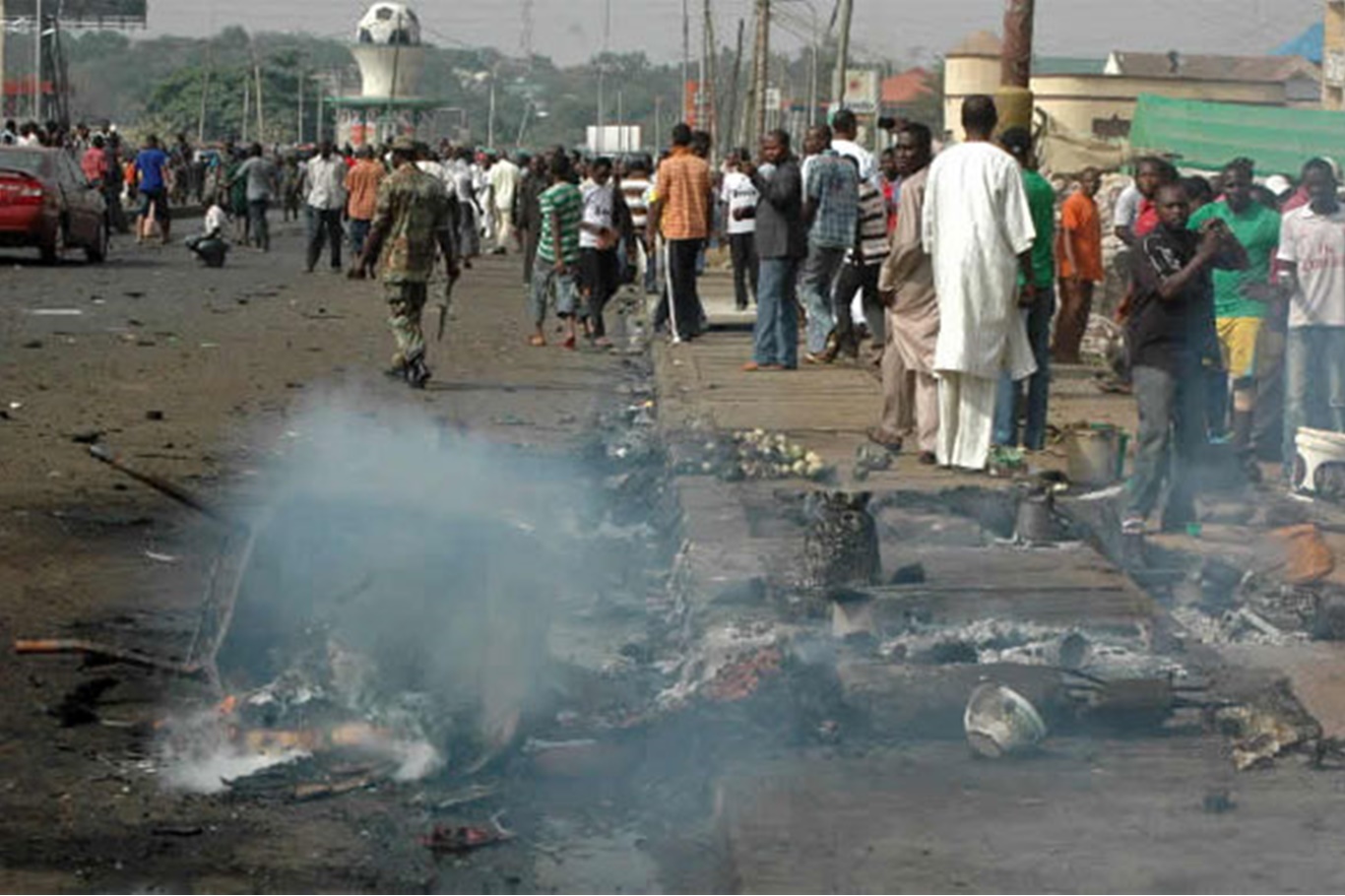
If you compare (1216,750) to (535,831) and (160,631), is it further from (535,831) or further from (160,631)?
(160,631)

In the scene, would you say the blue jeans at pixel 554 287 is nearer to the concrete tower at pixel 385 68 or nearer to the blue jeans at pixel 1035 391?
the blue jeans at pixel 1035 391

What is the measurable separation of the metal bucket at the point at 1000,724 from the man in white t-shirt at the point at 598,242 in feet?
46.7

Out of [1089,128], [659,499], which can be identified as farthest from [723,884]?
[1089,128]

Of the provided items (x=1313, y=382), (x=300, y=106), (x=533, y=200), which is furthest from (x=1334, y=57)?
(x=300, y=106)

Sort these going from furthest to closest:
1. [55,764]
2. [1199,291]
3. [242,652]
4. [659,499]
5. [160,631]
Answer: [659,499] < [1199,291] < [160,631] < [242,652] < [55,764]

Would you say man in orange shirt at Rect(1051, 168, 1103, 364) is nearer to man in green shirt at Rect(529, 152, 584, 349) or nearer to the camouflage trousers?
man in green shirt at Rect(529, 152, 584, 349)

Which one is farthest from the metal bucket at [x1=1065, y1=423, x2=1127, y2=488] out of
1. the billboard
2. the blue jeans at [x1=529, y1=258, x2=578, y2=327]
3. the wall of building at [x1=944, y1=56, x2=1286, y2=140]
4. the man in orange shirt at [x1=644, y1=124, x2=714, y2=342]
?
the billboard

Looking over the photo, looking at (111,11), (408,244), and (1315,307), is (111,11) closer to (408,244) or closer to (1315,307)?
(408,244)

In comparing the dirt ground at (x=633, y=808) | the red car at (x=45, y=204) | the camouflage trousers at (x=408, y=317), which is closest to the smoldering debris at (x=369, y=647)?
the dirt ground at (x=633, y=808)

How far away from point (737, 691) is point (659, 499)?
4.54m

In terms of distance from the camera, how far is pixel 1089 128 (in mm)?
88625

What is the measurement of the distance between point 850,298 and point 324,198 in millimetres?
14478

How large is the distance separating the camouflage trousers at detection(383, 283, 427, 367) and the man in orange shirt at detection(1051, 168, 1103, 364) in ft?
15.7

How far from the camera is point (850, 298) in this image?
1752cm
